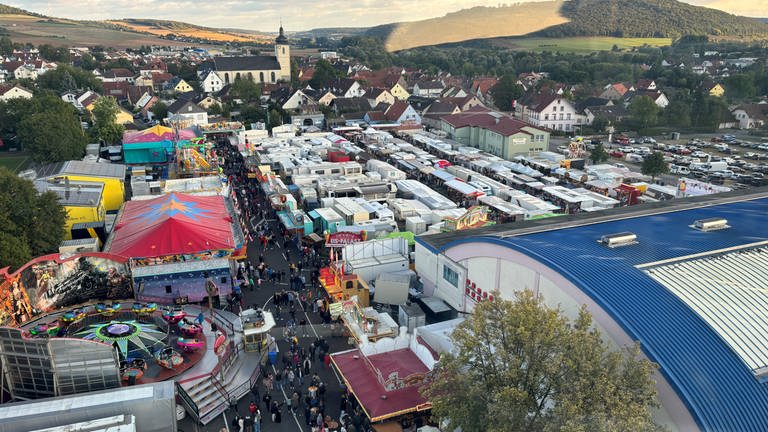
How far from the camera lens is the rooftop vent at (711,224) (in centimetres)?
1612

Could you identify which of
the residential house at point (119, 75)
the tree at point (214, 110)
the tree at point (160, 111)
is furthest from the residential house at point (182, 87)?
the tree at point (160, 111)

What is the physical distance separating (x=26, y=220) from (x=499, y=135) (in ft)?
108

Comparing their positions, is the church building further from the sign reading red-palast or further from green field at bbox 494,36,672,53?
the sign reading red-palast

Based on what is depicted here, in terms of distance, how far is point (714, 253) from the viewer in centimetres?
1423

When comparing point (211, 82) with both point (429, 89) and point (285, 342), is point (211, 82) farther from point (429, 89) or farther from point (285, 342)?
point (285, 342)

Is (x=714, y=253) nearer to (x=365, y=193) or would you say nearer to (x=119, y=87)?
(x=365, y=193)

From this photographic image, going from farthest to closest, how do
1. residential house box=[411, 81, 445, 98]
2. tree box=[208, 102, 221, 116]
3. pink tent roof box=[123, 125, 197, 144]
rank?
1. residential house box=[411, 81, 445, 98]
2. tree box=[208, 102, 221, 116]
3. pink tent roof box=[123, 125, 197, 144]

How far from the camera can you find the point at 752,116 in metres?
61.0

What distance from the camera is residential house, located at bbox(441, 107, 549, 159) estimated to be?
41.7 metres

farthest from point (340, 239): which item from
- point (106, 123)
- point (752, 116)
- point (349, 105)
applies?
point (752, 116)

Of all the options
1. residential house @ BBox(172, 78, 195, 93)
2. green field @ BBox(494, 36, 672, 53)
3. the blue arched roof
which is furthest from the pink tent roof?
green field @ BBox(494, 36, 672, 53)

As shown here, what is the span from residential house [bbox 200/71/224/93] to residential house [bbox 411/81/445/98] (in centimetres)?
3228

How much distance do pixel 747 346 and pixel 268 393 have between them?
11934 millimetres

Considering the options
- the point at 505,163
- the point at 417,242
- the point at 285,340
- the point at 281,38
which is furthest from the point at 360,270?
the point at 281,38
